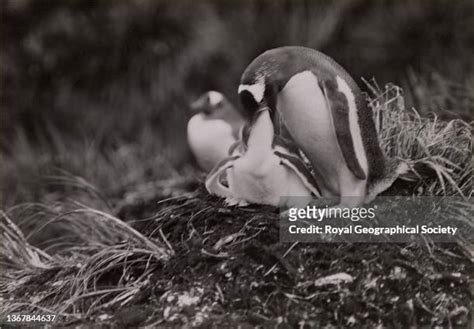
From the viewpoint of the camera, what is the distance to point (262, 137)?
1.55m

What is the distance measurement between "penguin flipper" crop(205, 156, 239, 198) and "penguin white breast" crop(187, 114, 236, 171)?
6 cm

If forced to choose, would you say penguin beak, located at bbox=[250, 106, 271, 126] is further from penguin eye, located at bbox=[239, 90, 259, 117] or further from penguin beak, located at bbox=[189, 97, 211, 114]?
penguin beak, located at bbox=[189, 97, 211, 114]

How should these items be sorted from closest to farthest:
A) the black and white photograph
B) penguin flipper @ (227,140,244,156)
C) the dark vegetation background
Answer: the black and white photograph → penguin flipper @ (227,140,244,156) → the dark vegetation background

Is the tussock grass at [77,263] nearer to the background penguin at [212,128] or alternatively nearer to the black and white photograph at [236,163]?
the black and white photograph at [236,163]

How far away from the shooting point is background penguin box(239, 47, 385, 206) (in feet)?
5.01

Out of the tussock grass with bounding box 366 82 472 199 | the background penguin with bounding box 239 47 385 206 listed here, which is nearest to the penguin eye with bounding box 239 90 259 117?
the background penguin with bounding box 239 47 385 206

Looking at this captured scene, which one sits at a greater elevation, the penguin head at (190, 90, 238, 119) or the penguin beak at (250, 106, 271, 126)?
the penguin beak at (250, 106, 271, 126)

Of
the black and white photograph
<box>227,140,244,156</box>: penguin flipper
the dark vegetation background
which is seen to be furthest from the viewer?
the dark vegetation background

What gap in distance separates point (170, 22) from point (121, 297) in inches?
24.6

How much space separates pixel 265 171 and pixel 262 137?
0.06 m

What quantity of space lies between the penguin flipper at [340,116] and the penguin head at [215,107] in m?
0.28

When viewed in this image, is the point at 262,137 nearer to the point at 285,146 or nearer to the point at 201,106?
the point at 285,146

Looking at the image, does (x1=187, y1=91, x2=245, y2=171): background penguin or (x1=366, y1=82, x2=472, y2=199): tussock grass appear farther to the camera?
(x1=187, y1=91, x2=245, y2=171): background penguin

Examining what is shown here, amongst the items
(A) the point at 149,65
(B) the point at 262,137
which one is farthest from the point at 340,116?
(A) the point at 149,65
